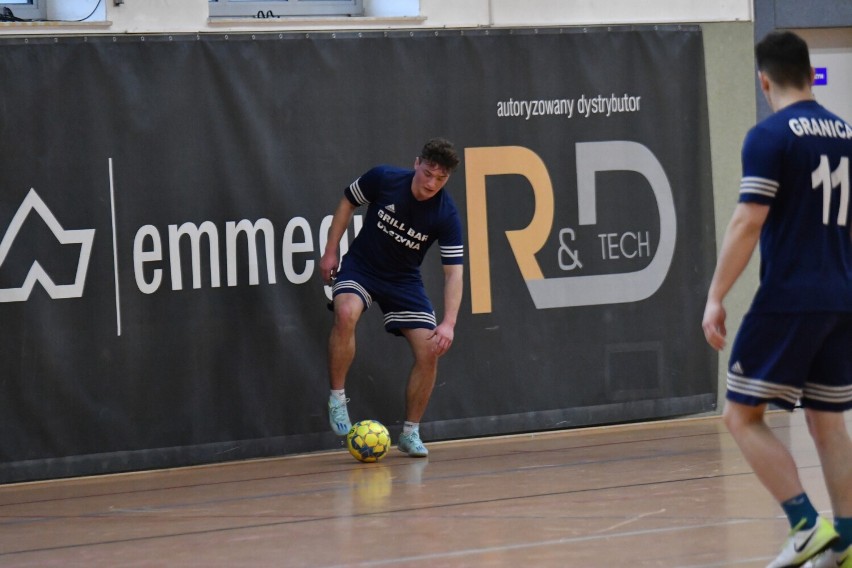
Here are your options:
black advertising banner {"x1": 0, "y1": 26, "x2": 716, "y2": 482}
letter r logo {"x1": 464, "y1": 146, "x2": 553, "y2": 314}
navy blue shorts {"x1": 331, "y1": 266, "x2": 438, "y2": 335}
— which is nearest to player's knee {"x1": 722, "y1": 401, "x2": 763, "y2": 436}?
navy blue shorts {"x1": 331, "y1": 266, "x2": 438, "y2": 335}

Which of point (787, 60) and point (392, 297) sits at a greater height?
point (787, 60)

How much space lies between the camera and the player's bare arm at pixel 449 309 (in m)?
7.07

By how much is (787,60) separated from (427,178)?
3.19 metres

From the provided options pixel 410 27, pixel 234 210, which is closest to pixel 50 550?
pixel 234 210

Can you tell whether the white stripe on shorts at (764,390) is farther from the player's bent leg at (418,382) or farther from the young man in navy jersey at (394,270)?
the player's bent leg at (418,382)

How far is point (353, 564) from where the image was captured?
438 cm

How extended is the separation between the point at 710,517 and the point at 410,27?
4048mm

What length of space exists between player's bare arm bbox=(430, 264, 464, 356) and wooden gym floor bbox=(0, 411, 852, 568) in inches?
26.5

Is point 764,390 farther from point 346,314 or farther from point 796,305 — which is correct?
point 346,314

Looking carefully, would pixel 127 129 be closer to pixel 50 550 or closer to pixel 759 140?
pixel 50 550

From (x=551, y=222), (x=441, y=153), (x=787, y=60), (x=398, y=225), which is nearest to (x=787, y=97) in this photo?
(x=787, y=60)

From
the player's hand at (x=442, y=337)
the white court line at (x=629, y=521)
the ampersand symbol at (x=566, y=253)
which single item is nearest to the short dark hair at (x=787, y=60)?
the white court line at (x=629, y=521)

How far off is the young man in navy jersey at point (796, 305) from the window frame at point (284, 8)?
14.9 feet

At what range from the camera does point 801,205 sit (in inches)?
155
